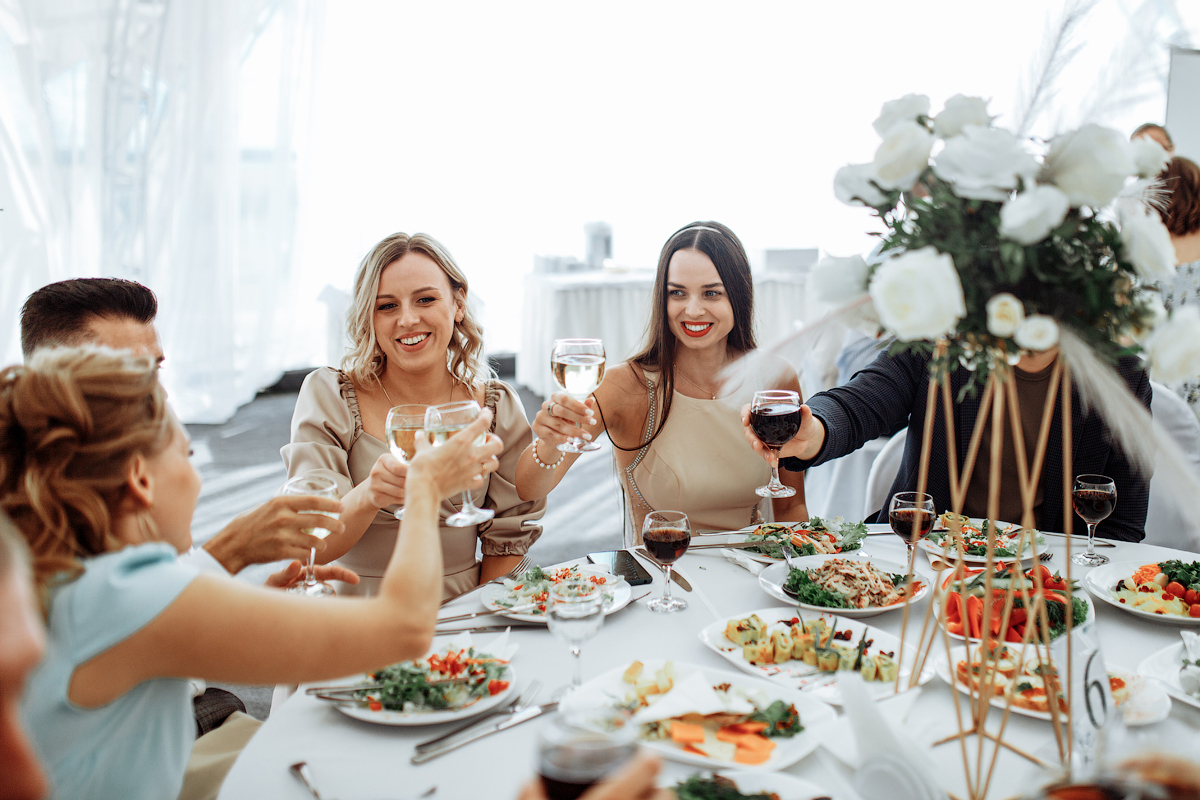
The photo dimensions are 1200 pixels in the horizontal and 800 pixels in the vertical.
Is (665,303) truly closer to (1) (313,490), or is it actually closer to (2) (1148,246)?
(1) (313,490)

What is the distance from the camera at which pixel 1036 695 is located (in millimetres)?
1049

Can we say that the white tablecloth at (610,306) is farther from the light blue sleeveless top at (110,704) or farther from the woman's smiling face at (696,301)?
the light blue sleeveless top at (110,704)

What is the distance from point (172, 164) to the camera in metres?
6.51

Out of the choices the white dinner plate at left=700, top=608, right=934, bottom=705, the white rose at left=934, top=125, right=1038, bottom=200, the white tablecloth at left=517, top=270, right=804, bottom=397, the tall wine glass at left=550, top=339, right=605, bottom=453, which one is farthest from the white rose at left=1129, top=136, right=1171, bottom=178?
the white tablecloth at left=517, top=270, right=804, bottom=397

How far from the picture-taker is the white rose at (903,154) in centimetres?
82

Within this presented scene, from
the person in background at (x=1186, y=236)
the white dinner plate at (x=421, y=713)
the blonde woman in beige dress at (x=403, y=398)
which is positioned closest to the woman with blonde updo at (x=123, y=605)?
the white dinner plate at (x=421, y=713)

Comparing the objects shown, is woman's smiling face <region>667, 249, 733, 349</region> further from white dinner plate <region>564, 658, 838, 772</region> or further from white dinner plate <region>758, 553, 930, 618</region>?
white dinner plate <region>564, 658, 838, 772</region>

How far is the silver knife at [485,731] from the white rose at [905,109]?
0.82 meters

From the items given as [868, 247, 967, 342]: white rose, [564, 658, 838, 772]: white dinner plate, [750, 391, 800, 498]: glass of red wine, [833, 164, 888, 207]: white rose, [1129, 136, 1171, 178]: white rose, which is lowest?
[564, 658, 838, 772]: white dinner plate

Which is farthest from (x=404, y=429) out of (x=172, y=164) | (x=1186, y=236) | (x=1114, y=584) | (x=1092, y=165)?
(x=172, y=164)

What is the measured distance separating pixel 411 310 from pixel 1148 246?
169 cm

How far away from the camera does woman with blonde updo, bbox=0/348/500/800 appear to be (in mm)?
831

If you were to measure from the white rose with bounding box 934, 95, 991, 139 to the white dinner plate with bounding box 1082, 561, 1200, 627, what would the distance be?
36.6 inches

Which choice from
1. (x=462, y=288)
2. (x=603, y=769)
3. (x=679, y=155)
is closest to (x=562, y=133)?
(x=679, y=155)
